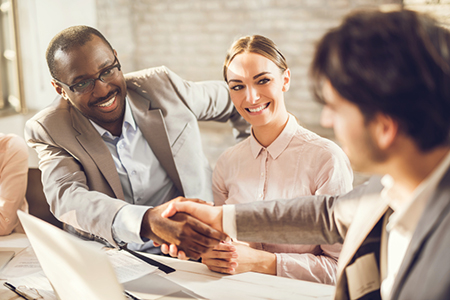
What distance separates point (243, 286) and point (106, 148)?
0.94m

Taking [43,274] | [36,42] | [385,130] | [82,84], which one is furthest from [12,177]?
[36,42]

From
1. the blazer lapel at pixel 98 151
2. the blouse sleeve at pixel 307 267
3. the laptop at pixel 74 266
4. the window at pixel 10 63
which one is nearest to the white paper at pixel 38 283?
the laptop at pixel 74 266

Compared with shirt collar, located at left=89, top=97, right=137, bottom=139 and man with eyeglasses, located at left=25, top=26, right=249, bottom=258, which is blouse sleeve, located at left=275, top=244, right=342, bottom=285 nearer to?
man with eyeglasses, located at left=25, top=26, right=249, bottom=258

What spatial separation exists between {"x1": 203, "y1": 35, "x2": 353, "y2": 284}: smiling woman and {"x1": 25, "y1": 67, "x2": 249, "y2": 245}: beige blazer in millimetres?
275

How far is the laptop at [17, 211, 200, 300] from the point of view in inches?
32.4

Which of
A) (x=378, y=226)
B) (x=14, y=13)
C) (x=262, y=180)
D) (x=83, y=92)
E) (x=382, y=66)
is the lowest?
(x=262, y=180)

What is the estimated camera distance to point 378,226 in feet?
3.16

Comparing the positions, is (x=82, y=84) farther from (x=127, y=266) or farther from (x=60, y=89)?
(x=127, y=266)

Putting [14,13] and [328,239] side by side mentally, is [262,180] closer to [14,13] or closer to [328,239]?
[328,239]

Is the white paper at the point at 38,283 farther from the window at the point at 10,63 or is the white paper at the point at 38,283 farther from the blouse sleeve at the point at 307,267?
the window at the point at 10,63

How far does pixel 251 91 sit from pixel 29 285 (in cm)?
107

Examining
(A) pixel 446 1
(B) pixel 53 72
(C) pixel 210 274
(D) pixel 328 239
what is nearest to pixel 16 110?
(B) pixel 53 72

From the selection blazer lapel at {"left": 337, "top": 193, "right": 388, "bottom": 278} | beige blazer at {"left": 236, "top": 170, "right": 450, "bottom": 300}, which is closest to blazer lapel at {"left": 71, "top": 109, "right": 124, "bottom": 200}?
beige blazer at {"left": 236, "top": 170, "right": 450, "bottom": 300}

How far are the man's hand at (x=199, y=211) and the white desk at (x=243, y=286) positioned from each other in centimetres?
18
